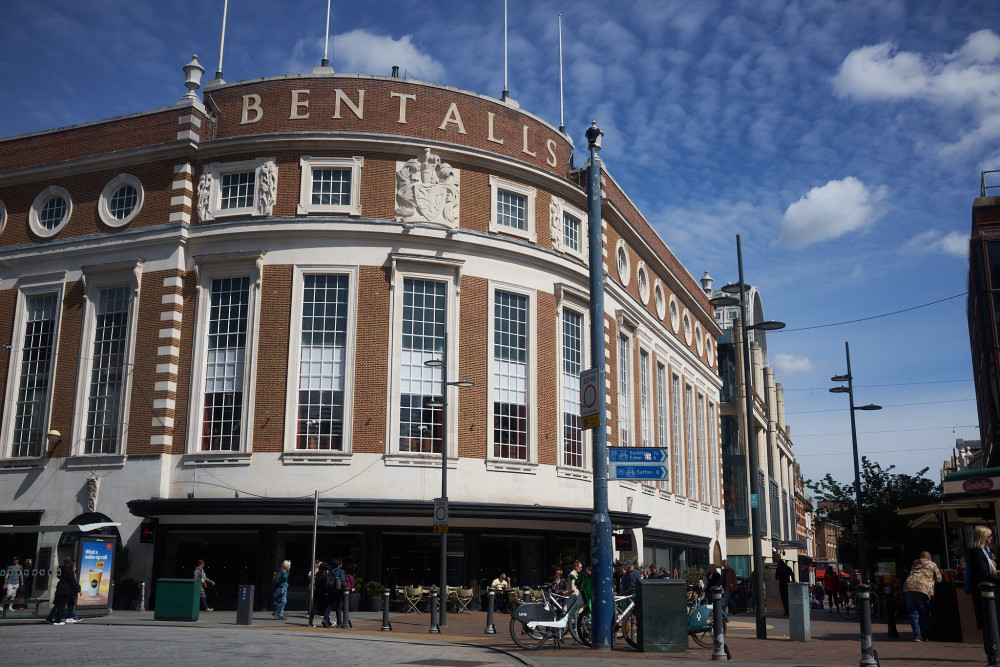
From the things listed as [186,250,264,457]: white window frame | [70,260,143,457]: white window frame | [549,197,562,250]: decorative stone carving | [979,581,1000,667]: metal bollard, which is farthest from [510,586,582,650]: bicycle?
[549,197,562,250]: decorative stone carving

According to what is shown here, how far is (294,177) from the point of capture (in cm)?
3078

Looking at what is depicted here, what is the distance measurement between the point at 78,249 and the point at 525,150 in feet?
52.5

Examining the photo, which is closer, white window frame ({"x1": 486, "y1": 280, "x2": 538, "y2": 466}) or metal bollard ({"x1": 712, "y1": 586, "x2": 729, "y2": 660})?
metal bollard ({"x1": 712, "y1": 586, "x2": 729, "y2": 660})

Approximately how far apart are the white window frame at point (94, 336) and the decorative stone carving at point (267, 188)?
4.60 metres

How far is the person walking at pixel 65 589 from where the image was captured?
855 inches

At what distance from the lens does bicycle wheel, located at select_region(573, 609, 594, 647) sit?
17.6m

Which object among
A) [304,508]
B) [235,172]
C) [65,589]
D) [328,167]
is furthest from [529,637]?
[235,172]

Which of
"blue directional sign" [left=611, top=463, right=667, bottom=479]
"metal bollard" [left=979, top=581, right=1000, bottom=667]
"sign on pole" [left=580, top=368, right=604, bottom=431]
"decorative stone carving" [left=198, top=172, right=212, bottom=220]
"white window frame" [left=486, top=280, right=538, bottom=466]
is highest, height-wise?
"decorative stone carving" [left=198, top=172, right=212, bottom=220]

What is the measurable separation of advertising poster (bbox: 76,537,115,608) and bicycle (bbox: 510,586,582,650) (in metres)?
13.0

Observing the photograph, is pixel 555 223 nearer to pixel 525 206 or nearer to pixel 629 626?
pixel 525 206

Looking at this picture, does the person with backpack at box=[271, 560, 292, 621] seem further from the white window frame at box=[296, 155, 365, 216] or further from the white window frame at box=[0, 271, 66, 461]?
the white window frame at box=[296, 155, 365, 216]

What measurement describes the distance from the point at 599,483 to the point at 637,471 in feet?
2.51

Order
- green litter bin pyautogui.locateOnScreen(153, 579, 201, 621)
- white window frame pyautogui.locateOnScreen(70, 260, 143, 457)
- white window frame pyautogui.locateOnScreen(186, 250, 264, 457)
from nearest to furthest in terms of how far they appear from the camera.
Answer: green litter bin pyautogui.locateOnScreen(153, 579, 201, 621) < white window frame pyautogui.locateOnScreen(186, 250, 264, 457) < white window frame pyautogui.locateOnScreen(70, 260, 143, 457)

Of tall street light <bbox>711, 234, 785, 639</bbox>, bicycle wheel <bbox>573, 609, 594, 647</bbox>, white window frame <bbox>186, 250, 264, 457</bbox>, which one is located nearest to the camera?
bicycle wheel <bbox>573, 609, 594, 647</bbox>
